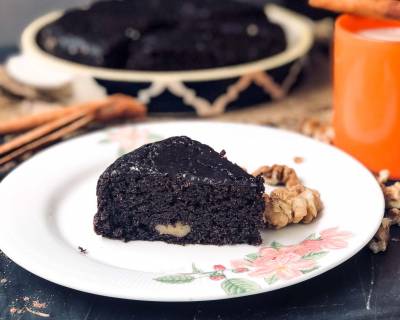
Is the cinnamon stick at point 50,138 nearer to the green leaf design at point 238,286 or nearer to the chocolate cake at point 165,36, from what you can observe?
the chocolate cake at point 165,36

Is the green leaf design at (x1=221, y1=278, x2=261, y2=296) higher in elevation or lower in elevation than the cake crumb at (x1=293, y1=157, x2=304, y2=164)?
higher

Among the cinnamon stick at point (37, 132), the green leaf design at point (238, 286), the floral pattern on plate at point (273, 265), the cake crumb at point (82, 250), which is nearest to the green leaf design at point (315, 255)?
the floral pattern on plate at point (273, 265)

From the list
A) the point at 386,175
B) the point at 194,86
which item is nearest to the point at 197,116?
the point at 194,86

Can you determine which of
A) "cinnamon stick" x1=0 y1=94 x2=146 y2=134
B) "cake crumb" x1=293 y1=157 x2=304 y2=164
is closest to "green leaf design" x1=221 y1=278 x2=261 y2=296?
"cake crumb" x1=293 y1=157 x2=304 y2=164

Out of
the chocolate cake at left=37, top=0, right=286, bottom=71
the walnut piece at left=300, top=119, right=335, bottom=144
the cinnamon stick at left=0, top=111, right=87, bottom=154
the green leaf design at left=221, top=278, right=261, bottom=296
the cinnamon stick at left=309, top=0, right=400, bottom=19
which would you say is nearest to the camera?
the green leaf design at left=221, top=278, right=261, bottom=296

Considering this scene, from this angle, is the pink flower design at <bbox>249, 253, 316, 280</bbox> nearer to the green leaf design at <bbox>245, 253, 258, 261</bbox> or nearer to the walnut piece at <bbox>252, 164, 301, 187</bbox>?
the green leaf design at <bbox>245, 253, 258, 261</bbox>

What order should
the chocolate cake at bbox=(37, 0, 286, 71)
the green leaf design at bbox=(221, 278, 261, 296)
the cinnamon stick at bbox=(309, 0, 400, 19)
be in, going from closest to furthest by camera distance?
1. the green leaf design at bbox=(221, 278, 261, 296)
2. the cinnamon stick at bbox=(309, 0, 400, 19)
3. the chocolate cake at bbox=(37, 0, 286, 71)

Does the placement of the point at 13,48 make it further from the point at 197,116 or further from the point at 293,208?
the point at 293,208

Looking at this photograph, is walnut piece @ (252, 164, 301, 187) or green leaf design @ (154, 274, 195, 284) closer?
green leaf design @ (154, 274, 195, 284)
